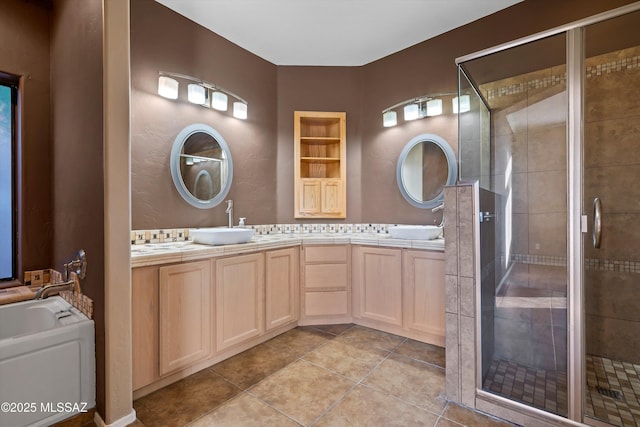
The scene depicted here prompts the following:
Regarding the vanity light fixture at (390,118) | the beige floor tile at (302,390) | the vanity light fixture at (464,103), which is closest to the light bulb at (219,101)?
the vanity light fixture at (390,118)

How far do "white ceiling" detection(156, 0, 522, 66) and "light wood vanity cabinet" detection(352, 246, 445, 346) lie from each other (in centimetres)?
209

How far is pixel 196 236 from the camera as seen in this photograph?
2.29 meters

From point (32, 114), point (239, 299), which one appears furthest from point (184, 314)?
point (32, 114)

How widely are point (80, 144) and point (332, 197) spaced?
225 centimetres

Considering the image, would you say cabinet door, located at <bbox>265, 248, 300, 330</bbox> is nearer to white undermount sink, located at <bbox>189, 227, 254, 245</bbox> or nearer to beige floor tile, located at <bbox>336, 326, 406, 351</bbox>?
white undermount sink, located at <bbox>189, 227, 254, 245</bbox>

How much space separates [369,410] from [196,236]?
1701 mm

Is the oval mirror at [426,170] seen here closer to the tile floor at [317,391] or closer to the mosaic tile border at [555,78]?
the mosaic tile border at [555,78]

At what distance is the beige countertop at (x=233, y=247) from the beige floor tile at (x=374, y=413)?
3.87 ft

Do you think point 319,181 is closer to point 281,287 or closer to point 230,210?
point 230,210

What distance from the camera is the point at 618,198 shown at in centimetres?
182

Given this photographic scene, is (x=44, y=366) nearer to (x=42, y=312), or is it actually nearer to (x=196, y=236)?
(x=42, y=312)

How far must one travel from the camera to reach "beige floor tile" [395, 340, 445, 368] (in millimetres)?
2193

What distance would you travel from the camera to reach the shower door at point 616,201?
5.52 feet

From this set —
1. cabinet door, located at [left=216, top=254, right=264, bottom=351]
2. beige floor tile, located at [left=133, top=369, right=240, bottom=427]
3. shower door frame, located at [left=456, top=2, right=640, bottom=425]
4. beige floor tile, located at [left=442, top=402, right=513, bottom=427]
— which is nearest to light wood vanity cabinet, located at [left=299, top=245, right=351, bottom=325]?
cabinet door, located at [left=216, top=254, right=264, bottom=351]
